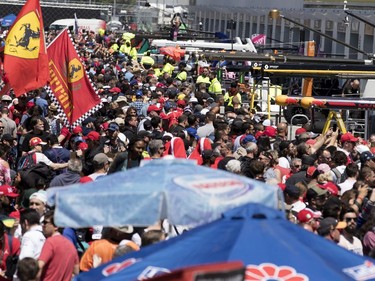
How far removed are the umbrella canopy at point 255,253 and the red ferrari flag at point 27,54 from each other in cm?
1040

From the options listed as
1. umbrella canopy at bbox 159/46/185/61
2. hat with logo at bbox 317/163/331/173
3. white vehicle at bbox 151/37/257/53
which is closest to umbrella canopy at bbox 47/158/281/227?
hat with logo at bbox 317/163/331/173

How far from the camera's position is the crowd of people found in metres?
9.52

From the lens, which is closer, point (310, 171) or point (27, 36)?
point (310, 171)

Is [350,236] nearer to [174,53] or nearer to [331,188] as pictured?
[331,188]

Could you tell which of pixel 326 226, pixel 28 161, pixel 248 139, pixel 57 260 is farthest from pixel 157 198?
pixel 248 139

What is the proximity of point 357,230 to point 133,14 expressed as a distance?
221 feet

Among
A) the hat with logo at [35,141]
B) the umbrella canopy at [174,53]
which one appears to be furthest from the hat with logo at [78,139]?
the umbrella canopy at [174,53]

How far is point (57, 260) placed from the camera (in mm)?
9305

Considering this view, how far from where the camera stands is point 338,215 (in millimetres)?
10719

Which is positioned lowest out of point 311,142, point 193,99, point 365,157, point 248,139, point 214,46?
point 214,46

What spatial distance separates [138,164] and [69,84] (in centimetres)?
418

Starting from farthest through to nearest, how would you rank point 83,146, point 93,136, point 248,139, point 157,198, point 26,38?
point 26,38 → point 248,139 → point 93,136 → point 83,146 → point 157,198

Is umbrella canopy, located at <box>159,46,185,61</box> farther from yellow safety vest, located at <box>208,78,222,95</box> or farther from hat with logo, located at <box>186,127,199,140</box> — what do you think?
hat with logo, located at <box>186,127,199,140</box>

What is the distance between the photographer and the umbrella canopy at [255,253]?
6.77 metres
